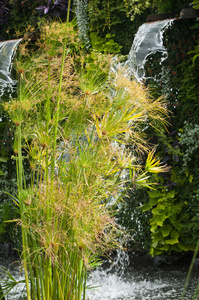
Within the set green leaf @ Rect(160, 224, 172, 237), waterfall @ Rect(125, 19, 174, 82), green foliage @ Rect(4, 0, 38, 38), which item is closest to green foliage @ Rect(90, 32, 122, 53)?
waterfall @ Rect(125, 19, 174, 82)

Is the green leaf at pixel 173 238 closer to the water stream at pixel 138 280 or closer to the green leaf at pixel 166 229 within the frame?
the green leaf at pixel 166 229

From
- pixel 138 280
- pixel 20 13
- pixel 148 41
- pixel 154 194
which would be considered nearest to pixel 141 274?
pixel 138 280

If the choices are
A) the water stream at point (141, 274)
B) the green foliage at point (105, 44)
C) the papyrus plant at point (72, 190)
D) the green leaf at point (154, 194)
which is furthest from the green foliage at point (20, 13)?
the papyrus plant at point (72, 190)

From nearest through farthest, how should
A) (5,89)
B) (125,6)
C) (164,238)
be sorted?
(164,238) → (125,6) → (5,89)

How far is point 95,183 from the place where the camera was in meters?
1.66

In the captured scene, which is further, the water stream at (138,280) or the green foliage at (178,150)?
the green foliage at (178,150)

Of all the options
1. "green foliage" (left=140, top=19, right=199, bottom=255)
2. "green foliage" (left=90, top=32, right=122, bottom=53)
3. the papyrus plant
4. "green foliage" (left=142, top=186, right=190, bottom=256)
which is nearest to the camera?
the papyrus plant

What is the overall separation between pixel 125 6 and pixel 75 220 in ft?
11.7

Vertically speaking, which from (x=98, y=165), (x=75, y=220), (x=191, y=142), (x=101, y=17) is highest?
(x=101, y=17)

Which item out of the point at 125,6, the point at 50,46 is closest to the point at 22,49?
the point at 50,46

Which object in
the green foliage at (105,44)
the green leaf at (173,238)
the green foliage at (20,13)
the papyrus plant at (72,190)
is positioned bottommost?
the green leaf at (173,238)

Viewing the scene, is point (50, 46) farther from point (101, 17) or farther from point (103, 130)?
point (101, 17)

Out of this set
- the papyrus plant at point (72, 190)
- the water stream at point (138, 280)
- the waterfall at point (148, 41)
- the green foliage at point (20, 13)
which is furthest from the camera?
the green foliage at point (20, 13)

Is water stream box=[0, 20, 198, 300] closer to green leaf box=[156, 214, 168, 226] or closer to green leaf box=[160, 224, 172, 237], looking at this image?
green leaf box=[160, 224, 172, 237]
